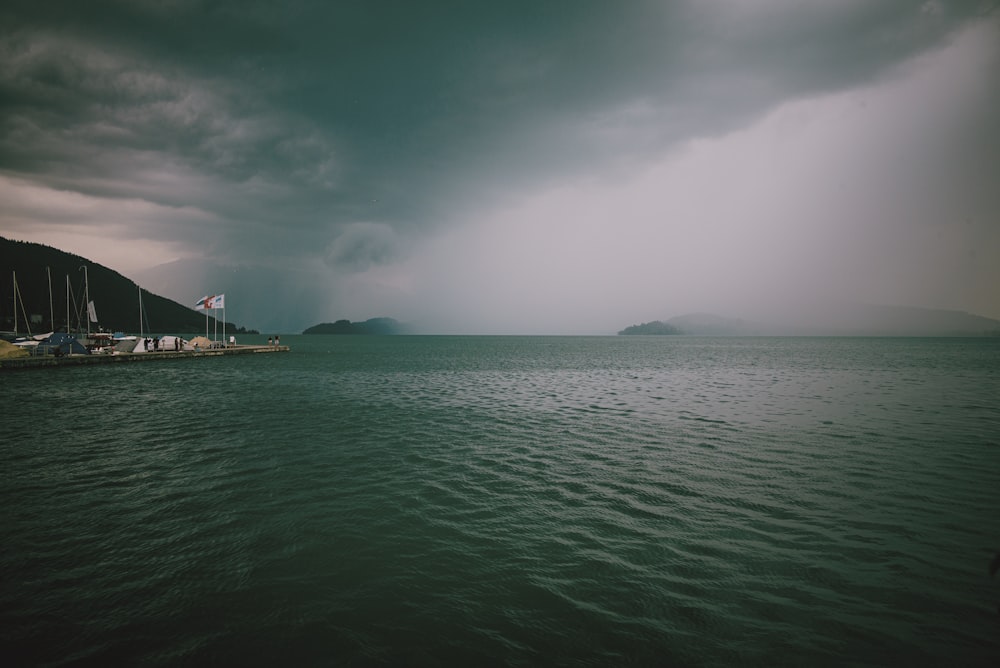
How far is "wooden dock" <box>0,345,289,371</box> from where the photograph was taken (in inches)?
2059

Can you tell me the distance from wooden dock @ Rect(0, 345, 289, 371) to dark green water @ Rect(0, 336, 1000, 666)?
4381 centimetres

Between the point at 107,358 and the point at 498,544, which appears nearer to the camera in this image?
the point at 498,544

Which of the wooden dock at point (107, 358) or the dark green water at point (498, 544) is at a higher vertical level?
the wooden dock at point (107, 358)

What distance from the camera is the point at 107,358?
62781 millimetres

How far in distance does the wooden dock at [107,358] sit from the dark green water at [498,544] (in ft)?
144

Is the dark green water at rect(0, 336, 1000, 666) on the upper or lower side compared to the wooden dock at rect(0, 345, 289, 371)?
lower

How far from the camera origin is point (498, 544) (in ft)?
32.5

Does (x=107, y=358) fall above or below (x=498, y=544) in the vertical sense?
above

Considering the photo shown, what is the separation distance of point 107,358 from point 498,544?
253 feet

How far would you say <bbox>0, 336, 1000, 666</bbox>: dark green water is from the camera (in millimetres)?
6652

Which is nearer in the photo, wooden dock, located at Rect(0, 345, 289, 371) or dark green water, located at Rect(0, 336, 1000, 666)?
dark green water, located at Rect(0, 336, 1000, 666)

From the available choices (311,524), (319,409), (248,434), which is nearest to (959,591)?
(311,524)

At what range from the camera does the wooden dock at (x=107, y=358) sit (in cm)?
5229

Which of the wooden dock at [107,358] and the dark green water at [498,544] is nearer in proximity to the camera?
the dark green water at [498,544]
